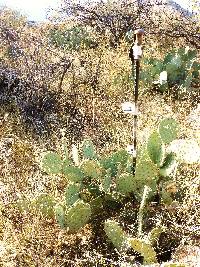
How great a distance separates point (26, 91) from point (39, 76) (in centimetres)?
29

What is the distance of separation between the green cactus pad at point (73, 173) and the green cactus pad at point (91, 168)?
0.04 metres

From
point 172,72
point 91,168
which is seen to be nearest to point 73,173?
point 91,168

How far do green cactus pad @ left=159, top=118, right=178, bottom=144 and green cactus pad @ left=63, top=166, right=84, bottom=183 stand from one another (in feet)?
1.98

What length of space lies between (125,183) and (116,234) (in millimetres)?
408

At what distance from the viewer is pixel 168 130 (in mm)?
2980

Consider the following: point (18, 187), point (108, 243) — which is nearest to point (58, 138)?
point (18, 187)

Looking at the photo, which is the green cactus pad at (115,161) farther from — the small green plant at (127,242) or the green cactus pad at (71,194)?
the small green plant at (127,242)

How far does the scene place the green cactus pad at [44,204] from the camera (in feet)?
8.72

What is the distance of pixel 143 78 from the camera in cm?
545

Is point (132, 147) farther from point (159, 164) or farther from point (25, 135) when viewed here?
point (25, 135)

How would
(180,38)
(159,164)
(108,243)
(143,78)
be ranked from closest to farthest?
(108,243) → (159,164) → (143,78) → (180,38)

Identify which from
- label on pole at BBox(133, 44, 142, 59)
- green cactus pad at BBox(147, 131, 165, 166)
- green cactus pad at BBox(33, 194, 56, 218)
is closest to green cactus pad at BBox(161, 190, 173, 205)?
green cactus pad at BBox(147, 131, 165, 166)

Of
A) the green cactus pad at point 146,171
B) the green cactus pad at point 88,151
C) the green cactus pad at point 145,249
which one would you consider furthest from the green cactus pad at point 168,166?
the green cactus pad at point 145,249

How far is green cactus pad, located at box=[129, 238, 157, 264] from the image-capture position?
2.24 meters
